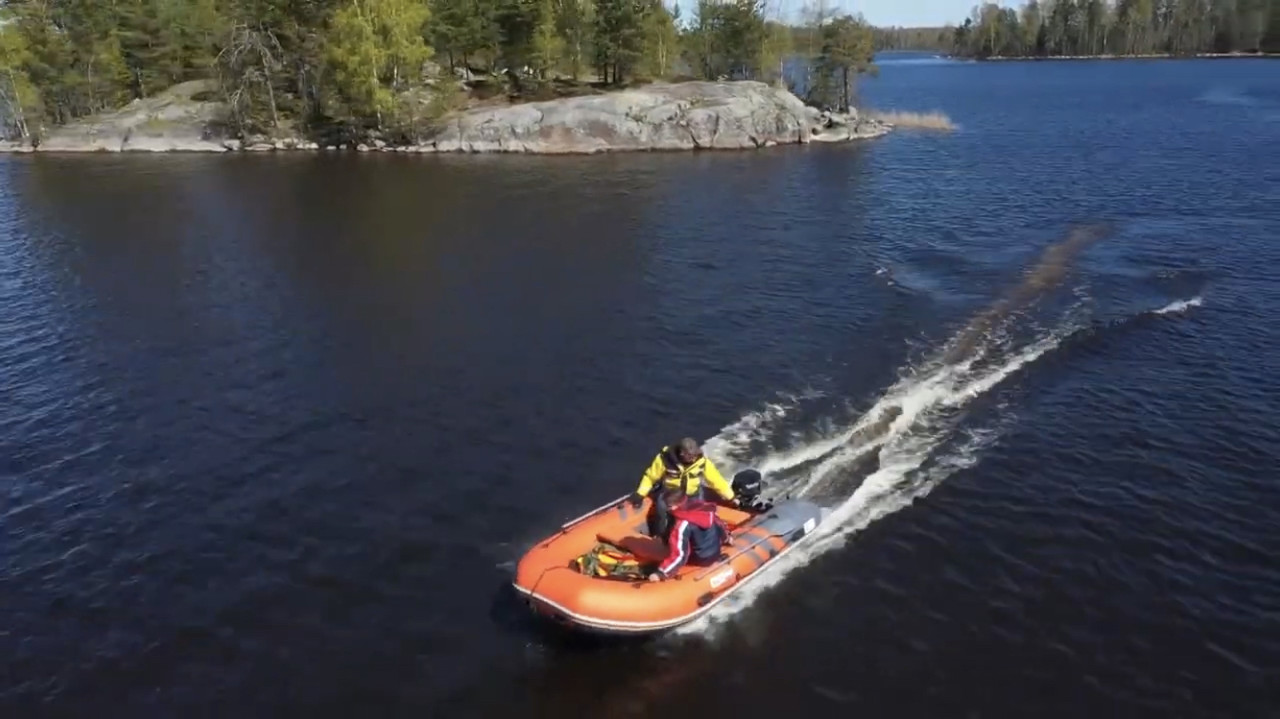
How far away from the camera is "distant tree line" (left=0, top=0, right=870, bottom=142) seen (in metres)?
72.8

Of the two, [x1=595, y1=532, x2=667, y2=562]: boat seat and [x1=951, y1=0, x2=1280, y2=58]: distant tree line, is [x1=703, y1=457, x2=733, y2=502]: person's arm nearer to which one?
[x1=595, y1=532, x2=667, y2=562]: boat seat

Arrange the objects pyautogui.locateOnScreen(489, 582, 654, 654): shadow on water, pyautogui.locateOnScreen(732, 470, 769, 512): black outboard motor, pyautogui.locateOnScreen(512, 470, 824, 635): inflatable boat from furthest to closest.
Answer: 1. pyautogui.locateOnScreen(732, 470, 769, 512): black outboard motor
2. pyautogui.locateOnScreen(489, 582, 654, 654): shadow on water
3. pyautogui.locateOnScreen(512, 470, 824, 635): inflatable boat

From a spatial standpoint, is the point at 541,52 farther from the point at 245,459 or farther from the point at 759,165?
the point at 245,459

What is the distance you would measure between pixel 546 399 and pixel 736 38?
230 ft

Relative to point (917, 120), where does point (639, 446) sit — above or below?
below

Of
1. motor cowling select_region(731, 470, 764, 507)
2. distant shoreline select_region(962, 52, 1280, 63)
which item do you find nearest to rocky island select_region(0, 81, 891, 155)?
motor cowling select_region(731, 470, 764, 507)

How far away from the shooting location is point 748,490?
18.9 m

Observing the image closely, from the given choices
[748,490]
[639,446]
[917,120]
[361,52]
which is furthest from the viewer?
[917,120]

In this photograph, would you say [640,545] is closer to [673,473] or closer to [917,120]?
[673,473]

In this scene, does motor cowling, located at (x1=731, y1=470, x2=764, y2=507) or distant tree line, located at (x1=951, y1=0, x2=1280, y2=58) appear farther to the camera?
distant tree line, located at (x1=951, y1=0, x2=1280, y2=58)

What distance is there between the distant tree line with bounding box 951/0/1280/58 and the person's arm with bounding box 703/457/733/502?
193 meters

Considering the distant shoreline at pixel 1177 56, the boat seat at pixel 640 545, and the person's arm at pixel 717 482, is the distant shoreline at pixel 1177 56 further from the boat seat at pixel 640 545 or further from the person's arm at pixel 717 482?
the boat seat at pixel 640 545

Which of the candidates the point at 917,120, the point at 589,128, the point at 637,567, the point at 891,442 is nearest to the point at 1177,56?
the point at 917,120

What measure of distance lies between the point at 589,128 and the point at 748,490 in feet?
189
